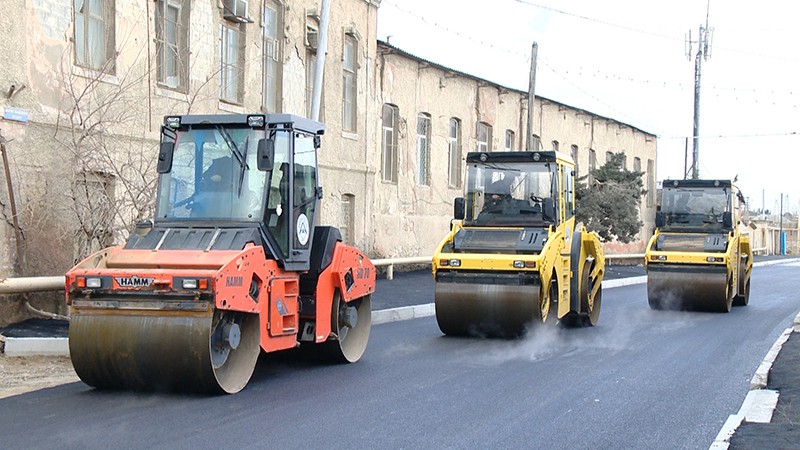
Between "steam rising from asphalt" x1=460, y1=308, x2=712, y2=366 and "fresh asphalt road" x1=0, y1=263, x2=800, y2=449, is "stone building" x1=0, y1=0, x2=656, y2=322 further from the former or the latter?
"steam rising from asphalt" x1=460, y1=308, x2=712, y2=366

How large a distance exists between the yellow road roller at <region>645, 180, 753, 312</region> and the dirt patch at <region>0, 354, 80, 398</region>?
474 inches

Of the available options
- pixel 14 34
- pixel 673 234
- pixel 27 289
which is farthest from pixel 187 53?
pixel 673 234

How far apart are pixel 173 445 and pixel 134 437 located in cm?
40

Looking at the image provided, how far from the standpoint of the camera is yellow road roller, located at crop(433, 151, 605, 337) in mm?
12609

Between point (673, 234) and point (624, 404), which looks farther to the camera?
point (673, 234)

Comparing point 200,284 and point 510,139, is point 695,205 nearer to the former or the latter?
point 200,284

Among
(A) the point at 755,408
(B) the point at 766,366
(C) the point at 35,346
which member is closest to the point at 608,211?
(B) the point at 766,366

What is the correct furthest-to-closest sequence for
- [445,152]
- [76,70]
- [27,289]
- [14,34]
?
1. [445,152]
2. [76,70]
3. [14,34]
4. [27,289]

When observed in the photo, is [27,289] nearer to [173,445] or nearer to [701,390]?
[173,445]

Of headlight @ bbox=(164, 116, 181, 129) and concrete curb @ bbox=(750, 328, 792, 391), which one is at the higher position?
headlight @ bbox=(164, 116, 181, 129)

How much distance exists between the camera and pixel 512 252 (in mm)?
12992

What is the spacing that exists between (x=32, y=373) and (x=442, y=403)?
4.53 metres

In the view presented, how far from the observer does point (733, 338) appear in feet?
45.6

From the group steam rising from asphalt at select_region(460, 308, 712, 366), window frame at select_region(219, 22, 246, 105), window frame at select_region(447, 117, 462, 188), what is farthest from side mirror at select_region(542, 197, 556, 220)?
window frame at select_region(447, 117, 462, 188)
